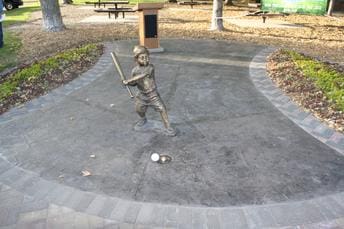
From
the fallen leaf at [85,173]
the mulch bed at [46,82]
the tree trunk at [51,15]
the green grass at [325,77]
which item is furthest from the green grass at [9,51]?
the green grass at [325,77]

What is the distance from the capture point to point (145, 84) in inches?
237

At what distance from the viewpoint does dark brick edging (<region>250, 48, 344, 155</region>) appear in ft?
20.7

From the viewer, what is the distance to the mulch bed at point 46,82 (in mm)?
8171

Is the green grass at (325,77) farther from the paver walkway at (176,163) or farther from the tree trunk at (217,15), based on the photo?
the tree trunk at (217,15)

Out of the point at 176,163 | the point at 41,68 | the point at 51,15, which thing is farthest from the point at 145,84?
the point at 51,15

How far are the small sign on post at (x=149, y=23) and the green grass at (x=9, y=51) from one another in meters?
4.01

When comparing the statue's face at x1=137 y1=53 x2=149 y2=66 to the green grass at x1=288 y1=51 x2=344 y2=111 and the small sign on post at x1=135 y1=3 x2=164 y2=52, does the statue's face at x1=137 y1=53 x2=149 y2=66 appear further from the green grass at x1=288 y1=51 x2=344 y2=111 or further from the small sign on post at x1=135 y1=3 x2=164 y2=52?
the small sign on post at x1=135 y1=3 x2=164 y2=52

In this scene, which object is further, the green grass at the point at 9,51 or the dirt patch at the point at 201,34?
the dirt patch at the point at 201,34

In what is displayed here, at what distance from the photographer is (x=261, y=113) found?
24.0 ft

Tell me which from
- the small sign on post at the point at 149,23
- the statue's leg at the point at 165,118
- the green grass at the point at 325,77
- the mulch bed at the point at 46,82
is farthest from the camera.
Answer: the small sign on post at the point at 149,23

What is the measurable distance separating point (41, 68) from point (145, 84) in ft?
16.5

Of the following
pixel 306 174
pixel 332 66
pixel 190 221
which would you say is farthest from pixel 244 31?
pixel 190 221

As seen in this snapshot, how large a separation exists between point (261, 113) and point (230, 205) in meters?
3.06

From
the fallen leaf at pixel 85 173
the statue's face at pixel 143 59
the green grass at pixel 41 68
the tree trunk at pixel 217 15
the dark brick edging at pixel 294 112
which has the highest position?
the statue's face at pixel 143 59
